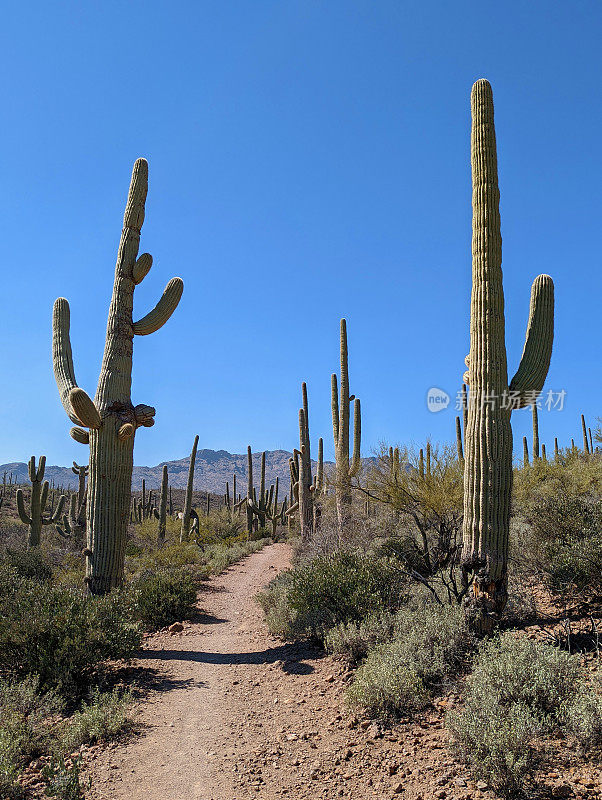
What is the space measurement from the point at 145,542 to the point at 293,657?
17.3 m

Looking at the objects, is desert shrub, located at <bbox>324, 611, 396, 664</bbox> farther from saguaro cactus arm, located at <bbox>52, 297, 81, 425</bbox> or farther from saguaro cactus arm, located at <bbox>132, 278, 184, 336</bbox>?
saguaro cactus arm, located at <bbox>132, 278, 184, 336</bbox>

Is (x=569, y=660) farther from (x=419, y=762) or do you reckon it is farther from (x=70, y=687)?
(x=70, y=687)

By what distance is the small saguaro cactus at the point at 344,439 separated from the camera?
14347 millimetres

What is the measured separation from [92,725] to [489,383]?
5.70m

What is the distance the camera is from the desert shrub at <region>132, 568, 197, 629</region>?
30.6 ft

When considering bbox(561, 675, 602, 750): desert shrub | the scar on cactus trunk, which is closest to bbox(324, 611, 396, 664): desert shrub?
the scar on cactus trunk

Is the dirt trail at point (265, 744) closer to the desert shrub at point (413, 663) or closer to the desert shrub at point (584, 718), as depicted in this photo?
the desert shrub at point (413, 663)

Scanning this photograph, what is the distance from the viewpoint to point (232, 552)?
63.6ft

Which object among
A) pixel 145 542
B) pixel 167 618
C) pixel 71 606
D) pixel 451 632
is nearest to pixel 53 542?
pixel 145 542

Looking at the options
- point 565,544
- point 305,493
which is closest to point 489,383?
point 565,544

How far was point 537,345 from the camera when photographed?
23.6 ft

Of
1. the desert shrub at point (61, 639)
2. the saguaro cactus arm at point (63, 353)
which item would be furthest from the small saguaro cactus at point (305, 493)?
the desert shrub at point (61, 639)

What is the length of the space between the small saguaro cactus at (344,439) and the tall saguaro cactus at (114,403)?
223 inches

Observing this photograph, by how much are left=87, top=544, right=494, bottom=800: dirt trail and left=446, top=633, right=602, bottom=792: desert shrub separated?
256mm
